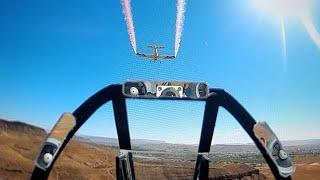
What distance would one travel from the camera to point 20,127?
121 meters

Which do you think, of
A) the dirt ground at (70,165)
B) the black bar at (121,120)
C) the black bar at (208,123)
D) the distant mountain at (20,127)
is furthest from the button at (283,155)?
the distant mountain at (20,127)

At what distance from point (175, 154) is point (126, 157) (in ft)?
2.91

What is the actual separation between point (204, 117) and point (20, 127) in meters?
125

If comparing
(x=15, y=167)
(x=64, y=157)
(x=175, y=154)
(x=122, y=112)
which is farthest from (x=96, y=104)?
(x=64, y=157)

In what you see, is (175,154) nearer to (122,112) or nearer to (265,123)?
(122,112)

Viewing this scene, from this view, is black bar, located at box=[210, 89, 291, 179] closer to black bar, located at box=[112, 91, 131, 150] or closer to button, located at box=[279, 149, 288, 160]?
button, located at box=[279, 149, 288, 160]

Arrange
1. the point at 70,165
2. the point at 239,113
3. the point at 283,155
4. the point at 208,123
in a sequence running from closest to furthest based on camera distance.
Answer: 1. the point at 283,155
2. the point at 239,113
3. the point at 208,123
4. the point at 70,165

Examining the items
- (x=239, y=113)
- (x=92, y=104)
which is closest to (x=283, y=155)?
(x=239, y=113)

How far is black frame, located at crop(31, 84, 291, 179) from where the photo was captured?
529cm

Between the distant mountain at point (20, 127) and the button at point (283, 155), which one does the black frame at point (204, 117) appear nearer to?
the button at point (283, 155)

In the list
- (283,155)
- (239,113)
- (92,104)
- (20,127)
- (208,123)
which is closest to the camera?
(283,155)

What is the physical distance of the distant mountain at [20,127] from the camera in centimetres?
11307

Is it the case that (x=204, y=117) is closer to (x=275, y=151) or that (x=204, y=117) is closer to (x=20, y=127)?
(x=275, y=151)

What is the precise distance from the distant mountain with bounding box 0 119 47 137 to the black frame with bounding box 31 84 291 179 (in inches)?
4487
